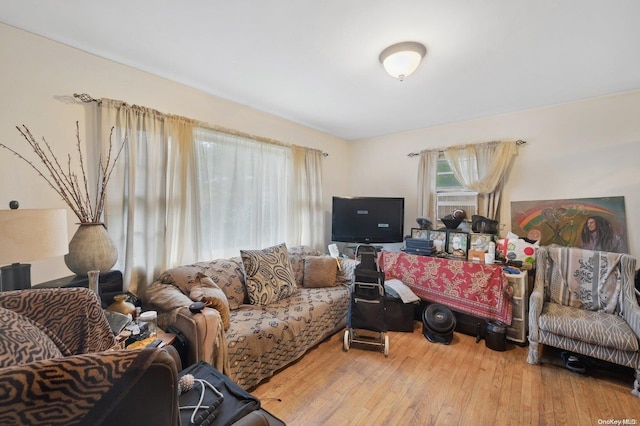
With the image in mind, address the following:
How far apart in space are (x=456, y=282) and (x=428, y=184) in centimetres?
145

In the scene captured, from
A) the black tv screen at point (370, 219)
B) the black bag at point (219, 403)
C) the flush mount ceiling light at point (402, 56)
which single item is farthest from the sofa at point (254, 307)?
the flush mount ceiling light at point (402, 56)

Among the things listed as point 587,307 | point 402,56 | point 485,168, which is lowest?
point 587,307

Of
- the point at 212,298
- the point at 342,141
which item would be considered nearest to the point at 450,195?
the point at 342,141

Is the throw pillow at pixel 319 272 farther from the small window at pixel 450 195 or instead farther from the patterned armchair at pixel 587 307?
the patterned armchair at pixel 587 307

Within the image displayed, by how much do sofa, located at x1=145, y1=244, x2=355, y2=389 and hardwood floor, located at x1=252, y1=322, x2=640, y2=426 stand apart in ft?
0.81

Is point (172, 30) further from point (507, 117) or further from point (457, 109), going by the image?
point (507, 117)

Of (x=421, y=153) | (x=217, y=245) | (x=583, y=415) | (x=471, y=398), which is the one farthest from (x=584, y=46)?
(x=217, y=245)

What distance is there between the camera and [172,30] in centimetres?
169

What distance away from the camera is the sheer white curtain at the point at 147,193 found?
202 centimetres

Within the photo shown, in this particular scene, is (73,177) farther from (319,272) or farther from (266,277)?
(319,272)

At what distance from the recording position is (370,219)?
3.62 m

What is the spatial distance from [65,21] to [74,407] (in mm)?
2315

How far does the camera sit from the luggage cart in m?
2.42

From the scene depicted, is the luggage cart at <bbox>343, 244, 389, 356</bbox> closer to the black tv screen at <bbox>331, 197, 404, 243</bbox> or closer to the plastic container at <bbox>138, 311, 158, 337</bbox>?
the black tv screen at <bbox>331, 197, 404, 243</bbox>
